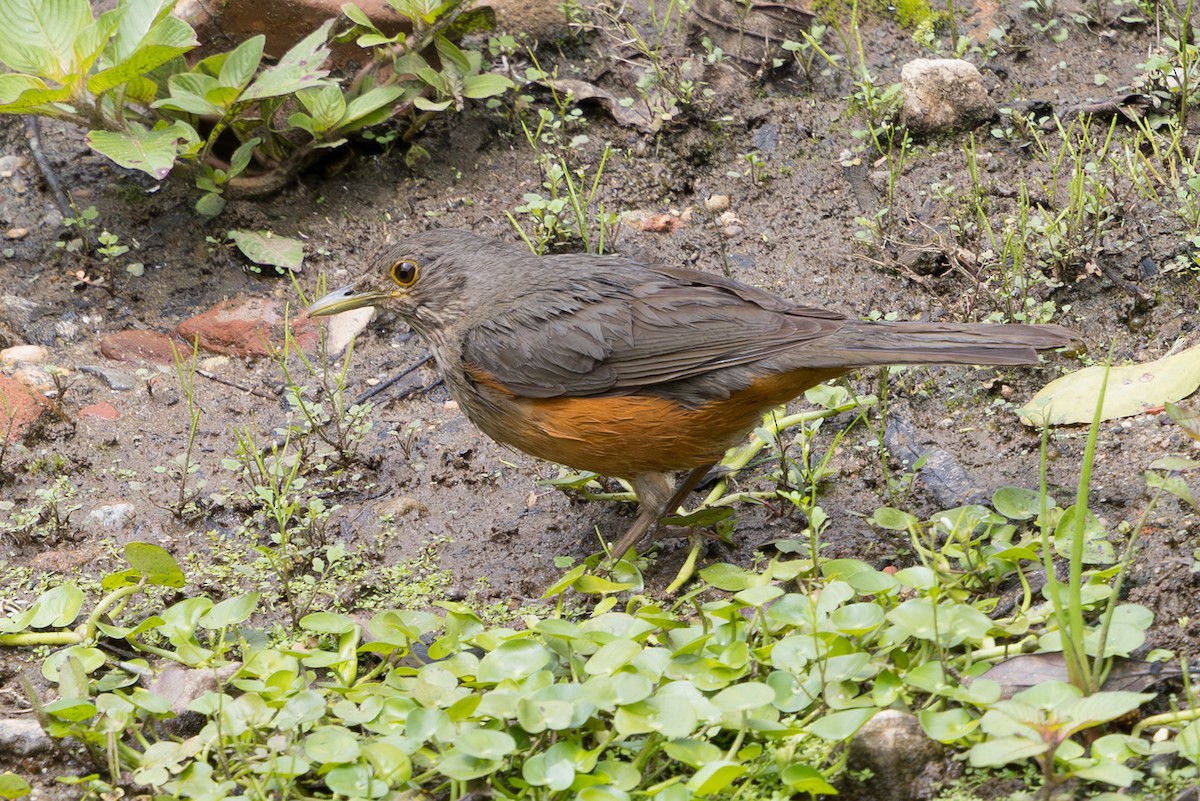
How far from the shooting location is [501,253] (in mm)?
5527

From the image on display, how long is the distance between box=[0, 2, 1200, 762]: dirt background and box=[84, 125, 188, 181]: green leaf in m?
0.73

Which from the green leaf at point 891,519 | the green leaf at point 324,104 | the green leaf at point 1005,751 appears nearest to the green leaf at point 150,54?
the green leaf at point 324,104

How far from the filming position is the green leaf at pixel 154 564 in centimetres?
425

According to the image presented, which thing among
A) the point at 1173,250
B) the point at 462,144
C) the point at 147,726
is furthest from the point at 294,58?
the point at 1173,250

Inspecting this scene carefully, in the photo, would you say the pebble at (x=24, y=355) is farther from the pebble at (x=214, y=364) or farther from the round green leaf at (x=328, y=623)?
the round green leaf at (x=328, y=623)

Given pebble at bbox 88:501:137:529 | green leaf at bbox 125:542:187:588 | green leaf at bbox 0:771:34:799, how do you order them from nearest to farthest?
green leaf at bbox 0:771:34:799
green leaf at bbox 125:542:187:588
pebble at bbox 88:501:137:529

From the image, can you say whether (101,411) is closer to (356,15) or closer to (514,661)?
(356,15)

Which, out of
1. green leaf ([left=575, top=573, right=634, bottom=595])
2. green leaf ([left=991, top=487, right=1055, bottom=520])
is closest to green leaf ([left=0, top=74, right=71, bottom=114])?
green leaf ([left=575, top=573, right=634, bottom=595])

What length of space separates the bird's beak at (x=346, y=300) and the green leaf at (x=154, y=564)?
1.44 m

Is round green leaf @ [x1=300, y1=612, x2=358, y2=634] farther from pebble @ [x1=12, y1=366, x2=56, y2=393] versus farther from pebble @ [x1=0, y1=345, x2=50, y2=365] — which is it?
pebble @ [x1=0, y1=345, x2=50, y2=365]

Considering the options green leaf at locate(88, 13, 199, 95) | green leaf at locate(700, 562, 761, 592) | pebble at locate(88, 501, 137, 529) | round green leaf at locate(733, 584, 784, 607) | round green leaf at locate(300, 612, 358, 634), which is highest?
green leaf at locate(88, 13, 199, 95)

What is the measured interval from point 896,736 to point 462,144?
4663mm

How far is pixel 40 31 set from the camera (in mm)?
5660

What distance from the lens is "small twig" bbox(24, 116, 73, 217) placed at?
263 inches
